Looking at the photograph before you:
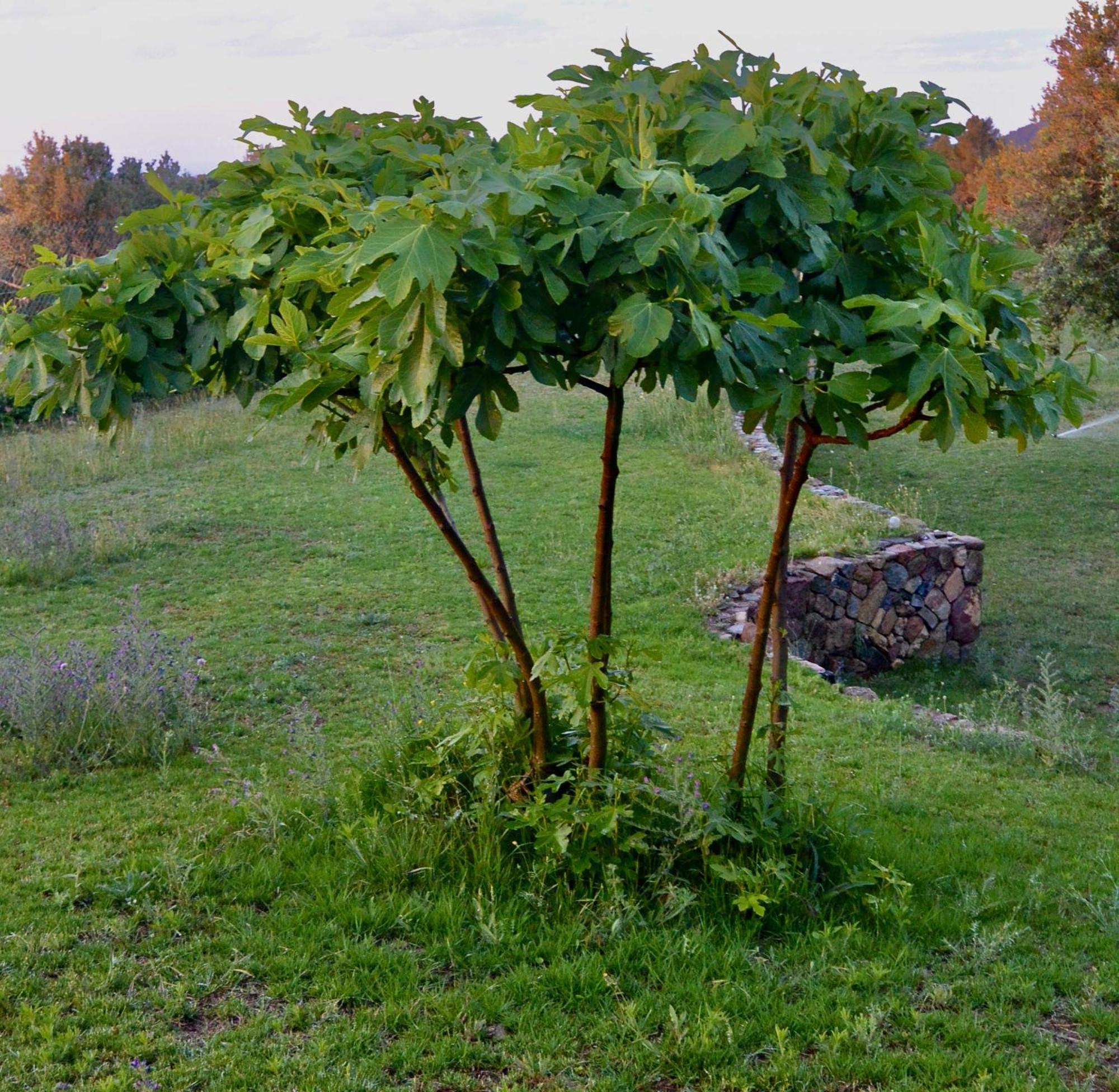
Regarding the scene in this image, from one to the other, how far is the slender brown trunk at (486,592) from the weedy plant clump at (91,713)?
1.99 metres

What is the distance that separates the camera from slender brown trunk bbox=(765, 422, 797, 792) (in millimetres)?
3836

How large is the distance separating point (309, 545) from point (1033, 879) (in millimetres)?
6786

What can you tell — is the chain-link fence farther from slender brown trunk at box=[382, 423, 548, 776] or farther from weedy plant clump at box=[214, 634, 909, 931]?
slender brown trunk at box=[382, 423, 548, 776]

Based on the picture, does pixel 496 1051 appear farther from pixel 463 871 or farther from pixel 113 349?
pixel 113 349

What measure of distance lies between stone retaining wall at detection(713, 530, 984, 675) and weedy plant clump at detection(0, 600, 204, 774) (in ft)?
13.4

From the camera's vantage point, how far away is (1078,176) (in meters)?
14.6

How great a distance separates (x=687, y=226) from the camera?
2.73 metres

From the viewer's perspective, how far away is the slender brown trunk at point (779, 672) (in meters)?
3.84

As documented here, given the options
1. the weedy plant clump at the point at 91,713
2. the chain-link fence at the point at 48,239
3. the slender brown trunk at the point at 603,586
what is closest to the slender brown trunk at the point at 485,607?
the slender brown trunk at the point at 603,586

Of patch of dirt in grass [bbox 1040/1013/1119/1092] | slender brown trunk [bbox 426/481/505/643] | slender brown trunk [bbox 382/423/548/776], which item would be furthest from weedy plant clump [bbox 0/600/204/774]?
patch of dirt in grass [bbox 1040/1013/1119/1092]

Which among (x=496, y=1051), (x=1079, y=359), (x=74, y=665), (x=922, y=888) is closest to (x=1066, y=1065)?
(x=922, y=888)

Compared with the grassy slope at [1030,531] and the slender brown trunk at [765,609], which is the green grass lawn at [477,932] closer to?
the slender brown trunk at [765,609]

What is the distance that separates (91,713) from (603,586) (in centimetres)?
288

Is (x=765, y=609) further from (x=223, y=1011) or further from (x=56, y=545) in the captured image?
A: (x=56, y=545)
